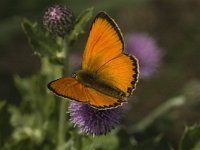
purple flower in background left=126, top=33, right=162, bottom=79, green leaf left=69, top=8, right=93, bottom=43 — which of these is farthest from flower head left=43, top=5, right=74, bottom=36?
purple flower in background left=126, top=33, right=162, bottom=79

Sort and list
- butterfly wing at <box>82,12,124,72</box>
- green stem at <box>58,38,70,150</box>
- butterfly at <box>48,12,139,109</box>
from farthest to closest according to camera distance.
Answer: green stem at <box>58,38,70,150</box> < butterfly wing at <box>82,12,124,72</box> < butterfly at <box>48,12,139,109</box>

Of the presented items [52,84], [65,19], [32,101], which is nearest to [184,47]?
[32,101]

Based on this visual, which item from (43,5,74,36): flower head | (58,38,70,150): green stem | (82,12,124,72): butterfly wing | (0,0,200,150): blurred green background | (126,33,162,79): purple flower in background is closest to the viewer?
(82,12,124,72): butterfly wing

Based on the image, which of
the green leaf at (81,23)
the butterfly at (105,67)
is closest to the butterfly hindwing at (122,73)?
the butterfly at (105,67)

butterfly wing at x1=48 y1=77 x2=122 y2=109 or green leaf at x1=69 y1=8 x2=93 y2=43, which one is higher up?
green leaf at x1=69 y1=8 x2=93 y2=43

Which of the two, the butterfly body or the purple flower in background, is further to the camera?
the purple flower in background

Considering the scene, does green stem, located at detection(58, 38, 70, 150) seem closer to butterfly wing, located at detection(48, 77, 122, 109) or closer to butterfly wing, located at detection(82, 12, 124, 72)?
butterfly wing, located at detection(82, 12, 124, 72)

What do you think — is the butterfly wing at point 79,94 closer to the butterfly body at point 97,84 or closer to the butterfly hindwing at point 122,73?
the butterfly body at point 97,84
